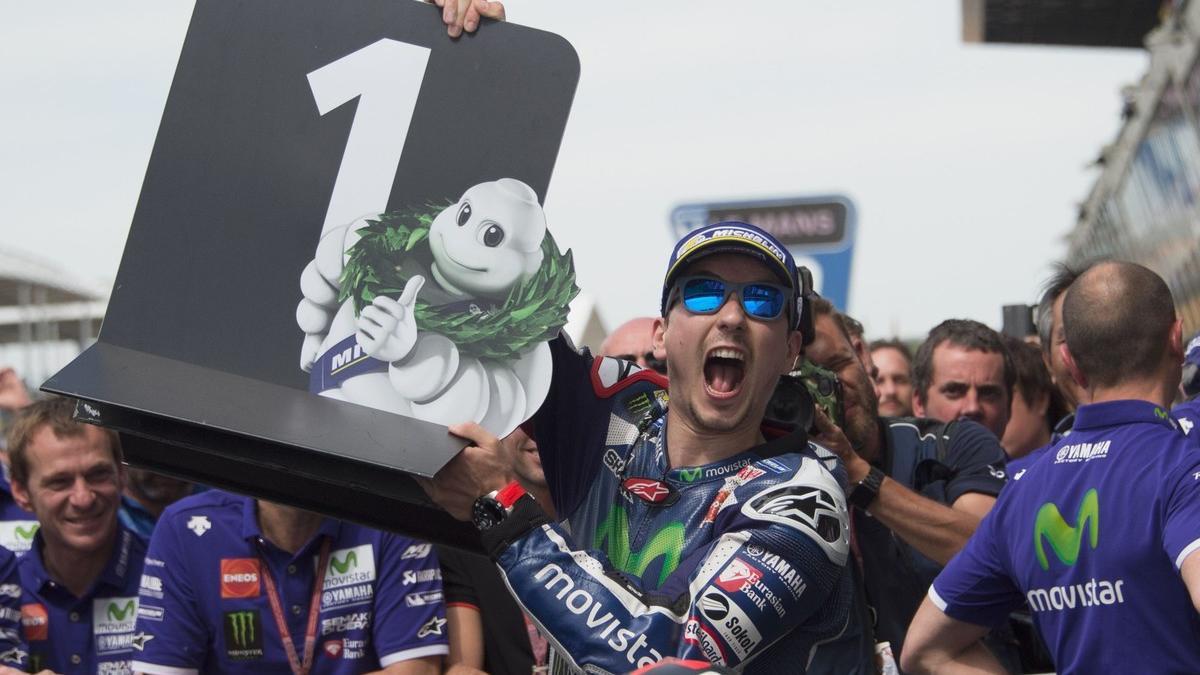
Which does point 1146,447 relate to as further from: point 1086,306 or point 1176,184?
point 1176,184

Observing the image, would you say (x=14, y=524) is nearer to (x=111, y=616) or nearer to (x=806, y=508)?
(x=111, y=616)

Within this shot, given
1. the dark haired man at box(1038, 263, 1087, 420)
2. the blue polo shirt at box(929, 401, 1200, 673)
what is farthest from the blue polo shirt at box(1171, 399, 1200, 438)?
the dark haired man at box(1038, 263, 1087, 420)

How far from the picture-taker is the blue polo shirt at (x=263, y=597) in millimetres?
4262

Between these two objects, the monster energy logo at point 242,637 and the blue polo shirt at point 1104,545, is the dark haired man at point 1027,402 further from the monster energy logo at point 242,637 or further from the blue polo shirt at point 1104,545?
the monster energy logo at point 242,637

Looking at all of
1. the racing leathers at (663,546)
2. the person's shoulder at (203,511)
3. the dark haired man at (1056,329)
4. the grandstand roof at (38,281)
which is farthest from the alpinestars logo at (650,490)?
the grandstand roof at (38,281)

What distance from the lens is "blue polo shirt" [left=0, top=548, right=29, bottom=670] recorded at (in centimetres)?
473

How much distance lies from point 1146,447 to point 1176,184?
28.3 feet

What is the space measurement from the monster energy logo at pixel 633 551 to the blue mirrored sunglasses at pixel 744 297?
0.46 metres

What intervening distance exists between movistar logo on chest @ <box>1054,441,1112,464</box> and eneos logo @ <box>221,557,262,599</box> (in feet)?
7.36

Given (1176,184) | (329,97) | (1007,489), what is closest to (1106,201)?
(1176,184)

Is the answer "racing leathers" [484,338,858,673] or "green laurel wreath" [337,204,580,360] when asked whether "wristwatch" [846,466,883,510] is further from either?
"green laurel wreath" [337,204,580,360]

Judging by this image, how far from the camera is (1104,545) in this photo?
3.28 m

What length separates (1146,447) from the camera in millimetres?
3312

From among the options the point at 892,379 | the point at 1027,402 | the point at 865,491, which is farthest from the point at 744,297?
the point at 892,379
